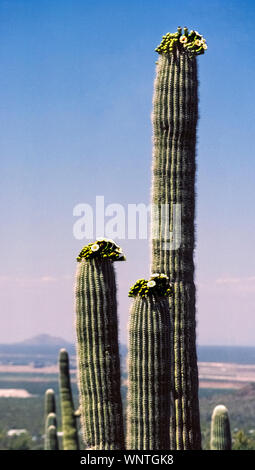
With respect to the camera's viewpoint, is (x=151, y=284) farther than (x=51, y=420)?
No

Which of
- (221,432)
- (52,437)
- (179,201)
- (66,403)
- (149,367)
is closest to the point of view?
(149,367)

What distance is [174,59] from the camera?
1170 centimetres

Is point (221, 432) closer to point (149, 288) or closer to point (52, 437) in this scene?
point (52, 437)

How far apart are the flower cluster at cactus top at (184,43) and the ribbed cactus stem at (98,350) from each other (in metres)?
3.42

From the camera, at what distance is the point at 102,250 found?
32.2 feet

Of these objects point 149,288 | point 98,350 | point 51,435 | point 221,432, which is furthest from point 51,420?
point 149,288

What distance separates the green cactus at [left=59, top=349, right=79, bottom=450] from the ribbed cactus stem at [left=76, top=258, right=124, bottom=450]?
7.48 meters

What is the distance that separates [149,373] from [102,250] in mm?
1446

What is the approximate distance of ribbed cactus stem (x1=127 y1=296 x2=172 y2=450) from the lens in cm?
969

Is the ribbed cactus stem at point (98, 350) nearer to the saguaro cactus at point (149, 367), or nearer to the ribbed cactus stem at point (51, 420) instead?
the saguaro cactus at point (149, 367)

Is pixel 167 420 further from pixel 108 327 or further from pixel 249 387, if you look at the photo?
pixel 249 387

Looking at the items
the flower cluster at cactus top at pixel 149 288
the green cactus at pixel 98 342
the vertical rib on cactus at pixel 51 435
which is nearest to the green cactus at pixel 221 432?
the green cactus at pixel 98 342
